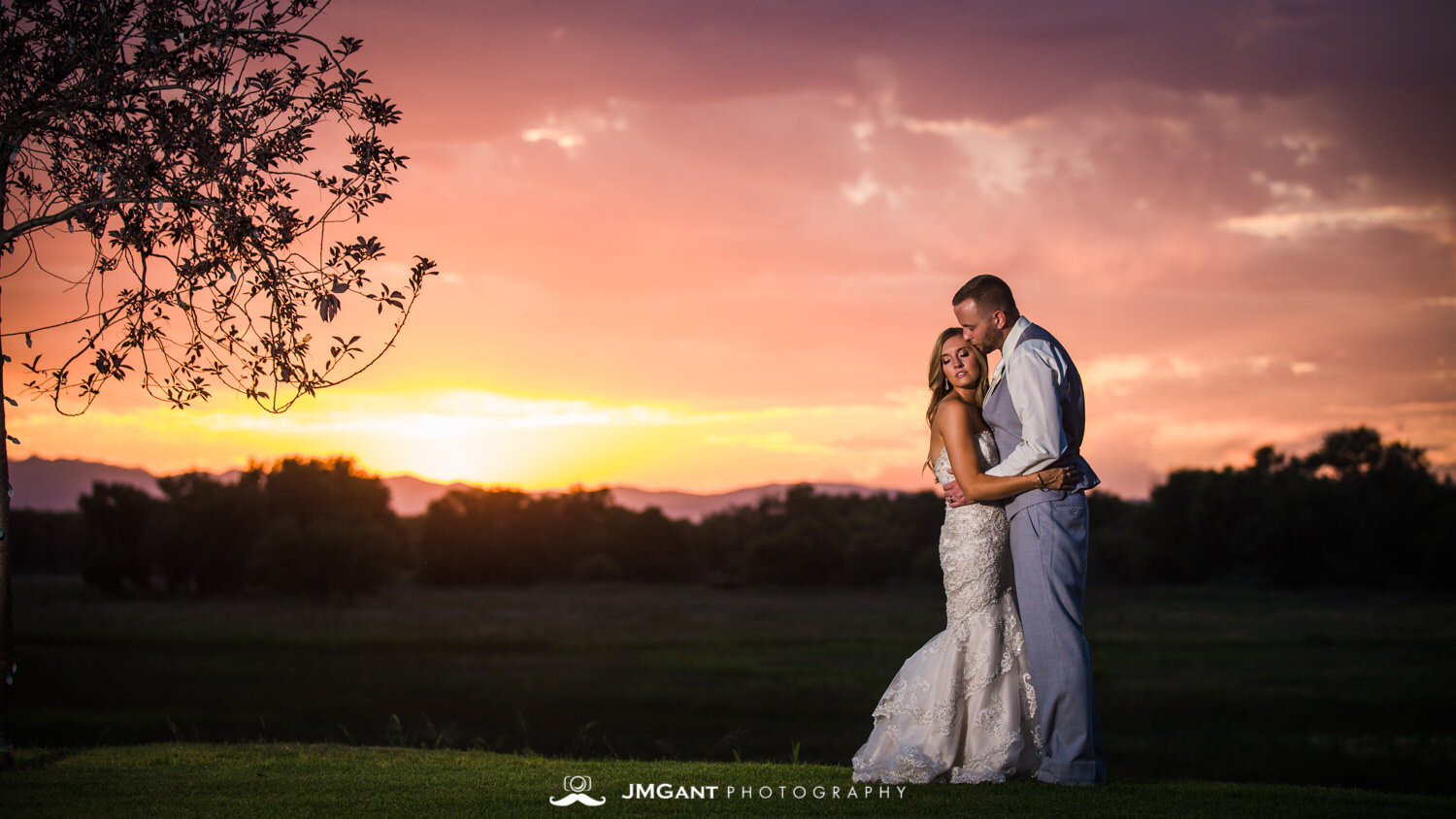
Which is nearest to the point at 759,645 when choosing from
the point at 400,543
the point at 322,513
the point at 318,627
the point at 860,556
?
the point at 318,627

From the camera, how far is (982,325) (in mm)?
6930

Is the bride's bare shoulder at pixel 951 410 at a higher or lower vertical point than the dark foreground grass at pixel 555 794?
higher

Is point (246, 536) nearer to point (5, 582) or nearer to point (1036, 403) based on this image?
point (5, 582)

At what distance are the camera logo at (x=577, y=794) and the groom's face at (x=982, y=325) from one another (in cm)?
352

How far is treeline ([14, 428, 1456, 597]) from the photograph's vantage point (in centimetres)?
6134

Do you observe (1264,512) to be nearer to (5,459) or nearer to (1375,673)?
(1375,673)

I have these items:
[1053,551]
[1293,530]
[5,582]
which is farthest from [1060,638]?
[1293,530]

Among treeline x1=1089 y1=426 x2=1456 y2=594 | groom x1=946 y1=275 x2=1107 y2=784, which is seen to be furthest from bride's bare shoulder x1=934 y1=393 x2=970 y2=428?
treeline x1=1089 y1=426 x2=1456 y2=594

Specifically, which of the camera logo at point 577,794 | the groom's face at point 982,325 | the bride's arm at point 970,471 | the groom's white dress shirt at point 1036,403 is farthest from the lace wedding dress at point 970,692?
the camera logo at point 577,794

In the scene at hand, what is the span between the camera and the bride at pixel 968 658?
6.61 meters

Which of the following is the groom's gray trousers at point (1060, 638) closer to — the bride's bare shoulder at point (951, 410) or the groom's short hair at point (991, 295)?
the bride's bare shoulder at point (951, 410)

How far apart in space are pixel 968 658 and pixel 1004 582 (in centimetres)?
53

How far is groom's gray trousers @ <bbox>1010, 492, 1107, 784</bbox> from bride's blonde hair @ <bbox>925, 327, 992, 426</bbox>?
0.87m

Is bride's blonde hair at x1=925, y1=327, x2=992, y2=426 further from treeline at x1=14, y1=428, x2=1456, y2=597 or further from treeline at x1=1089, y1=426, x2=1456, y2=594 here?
treeline at x1=1089, y1=426, x2=1456, y2=594
